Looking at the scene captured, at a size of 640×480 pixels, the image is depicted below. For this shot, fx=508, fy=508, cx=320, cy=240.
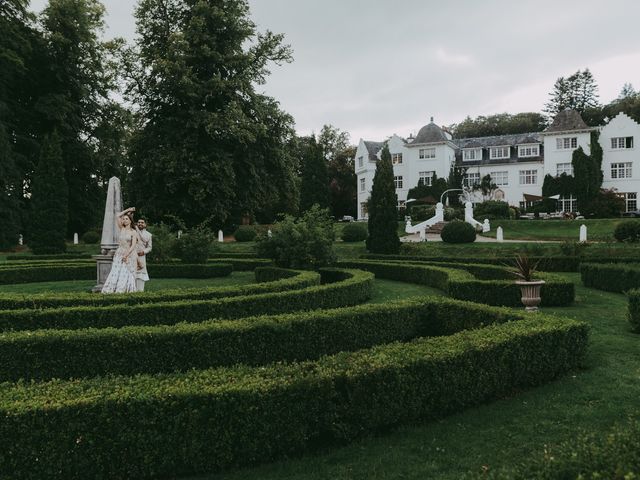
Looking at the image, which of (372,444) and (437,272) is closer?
(372,444)

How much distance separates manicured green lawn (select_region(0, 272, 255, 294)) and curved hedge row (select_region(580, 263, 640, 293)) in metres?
12.4

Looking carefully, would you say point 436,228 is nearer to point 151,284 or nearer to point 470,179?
point 470,179

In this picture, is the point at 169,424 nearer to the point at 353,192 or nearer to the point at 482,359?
the point at 482,359

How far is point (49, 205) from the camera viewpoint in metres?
31.3

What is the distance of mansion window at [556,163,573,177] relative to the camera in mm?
50281

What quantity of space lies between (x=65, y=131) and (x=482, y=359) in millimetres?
40010

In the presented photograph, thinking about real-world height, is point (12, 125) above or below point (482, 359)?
above

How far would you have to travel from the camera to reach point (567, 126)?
167 feet

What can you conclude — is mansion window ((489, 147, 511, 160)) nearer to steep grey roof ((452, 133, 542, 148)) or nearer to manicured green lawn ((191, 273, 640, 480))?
steep grey roof ((452, 133, 542, 148))

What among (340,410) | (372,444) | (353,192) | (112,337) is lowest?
(372,444)

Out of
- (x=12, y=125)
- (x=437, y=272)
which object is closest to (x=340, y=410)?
(x=437, y=272)

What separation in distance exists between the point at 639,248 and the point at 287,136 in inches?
978

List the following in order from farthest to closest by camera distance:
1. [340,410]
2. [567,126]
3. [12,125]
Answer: [567,126], [12,125], [340,410]

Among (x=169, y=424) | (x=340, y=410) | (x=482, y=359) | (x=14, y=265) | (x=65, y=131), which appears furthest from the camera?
(x=65, y=131)
